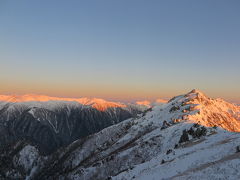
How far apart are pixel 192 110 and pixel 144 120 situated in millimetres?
34564

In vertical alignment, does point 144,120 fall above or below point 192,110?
below

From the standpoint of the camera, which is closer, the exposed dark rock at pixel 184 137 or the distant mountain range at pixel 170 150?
the distant mountain range at pixel 170 150

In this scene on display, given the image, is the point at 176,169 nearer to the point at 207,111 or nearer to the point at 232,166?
the point at 232,166

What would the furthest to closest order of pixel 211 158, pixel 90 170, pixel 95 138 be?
pixel 95 138 < pixel 90 170 < pixel 211 158

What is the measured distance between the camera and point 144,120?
15338cm

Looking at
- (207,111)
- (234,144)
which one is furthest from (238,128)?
(234,144)

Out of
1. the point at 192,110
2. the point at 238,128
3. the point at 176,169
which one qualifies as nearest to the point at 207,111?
the point at 192,110

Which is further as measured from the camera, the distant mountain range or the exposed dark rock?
the exposed dark rock

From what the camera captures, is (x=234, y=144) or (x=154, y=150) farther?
(x=154, y=150)

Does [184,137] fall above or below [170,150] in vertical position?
below

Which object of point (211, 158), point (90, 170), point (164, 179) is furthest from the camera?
point (90, 170)

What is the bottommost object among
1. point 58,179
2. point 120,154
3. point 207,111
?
point 58,179

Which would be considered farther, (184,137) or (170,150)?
(184,137)

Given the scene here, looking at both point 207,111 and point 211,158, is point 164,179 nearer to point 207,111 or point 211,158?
point 211,158
